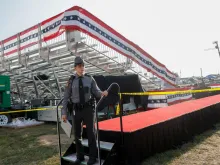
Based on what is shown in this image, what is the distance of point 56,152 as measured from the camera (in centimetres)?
533

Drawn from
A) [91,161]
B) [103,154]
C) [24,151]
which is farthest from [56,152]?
[91,161]

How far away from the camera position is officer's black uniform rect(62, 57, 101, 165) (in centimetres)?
353

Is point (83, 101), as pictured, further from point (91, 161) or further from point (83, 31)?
point (83, 31)

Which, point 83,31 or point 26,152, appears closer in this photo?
point 26,152

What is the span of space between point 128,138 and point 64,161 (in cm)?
132

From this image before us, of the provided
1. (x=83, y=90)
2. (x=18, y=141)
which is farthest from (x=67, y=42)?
(x=83, y=90)

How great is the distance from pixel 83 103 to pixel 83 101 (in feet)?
0.11

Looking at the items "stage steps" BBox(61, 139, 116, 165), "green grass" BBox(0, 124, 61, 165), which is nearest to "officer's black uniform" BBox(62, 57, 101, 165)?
"stage steps" BBox(61, 139, 116, 165)

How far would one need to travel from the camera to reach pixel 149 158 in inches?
171

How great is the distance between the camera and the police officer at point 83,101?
353 cm

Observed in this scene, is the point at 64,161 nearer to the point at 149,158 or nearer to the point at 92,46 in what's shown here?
the point at 149,158

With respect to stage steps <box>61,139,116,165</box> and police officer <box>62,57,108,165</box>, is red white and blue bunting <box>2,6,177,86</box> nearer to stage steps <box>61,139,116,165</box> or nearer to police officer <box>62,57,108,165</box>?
police officer <box>62,57,108,165</box>

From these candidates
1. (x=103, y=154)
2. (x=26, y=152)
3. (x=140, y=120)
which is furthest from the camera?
(x=26, y=152)

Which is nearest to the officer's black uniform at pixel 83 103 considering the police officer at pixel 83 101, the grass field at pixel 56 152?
the police officer at pixel 83 101
